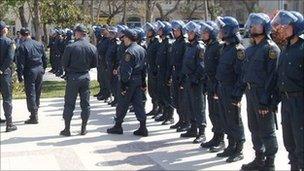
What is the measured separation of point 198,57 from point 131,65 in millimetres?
1301

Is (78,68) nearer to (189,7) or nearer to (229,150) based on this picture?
(229,150)

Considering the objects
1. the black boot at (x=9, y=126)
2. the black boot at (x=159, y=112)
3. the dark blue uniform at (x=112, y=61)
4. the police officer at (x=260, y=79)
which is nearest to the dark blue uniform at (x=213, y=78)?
the police officer at (x=260, y=79)

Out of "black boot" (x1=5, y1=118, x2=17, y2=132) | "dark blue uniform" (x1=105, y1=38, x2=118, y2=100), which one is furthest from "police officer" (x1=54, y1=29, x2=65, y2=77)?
"black boot" (x1=5, y1=118, x2=17, y2=132)

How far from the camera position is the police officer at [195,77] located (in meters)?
9.18

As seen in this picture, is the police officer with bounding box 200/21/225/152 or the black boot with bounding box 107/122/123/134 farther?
the black boot with bounding box 107/122/123/134

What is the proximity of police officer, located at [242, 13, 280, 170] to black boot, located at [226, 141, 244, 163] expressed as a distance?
1.68 ft

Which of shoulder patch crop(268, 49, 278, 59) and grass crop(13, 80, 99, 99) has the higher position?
shoulder patch crop(268, 49, 278, 59)

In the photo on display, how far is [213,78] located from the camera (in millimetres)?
8516

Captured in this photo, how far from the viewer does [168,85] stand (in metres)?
11.2

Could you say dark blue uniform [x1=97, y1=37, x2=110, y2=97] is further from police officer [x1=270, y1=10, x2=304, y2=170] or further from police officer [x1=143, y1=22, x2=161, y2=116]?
police officer [x1=270, y1=10, x2=304, y2=170]

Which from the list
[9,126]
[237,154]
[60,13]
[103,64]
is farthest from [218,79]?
[60,13]

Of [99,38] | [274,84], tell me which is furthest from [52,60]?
[274,84]

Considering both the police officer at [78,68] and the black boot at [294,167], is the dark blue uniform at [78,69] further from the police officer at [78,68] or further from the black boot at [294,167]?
the black boot at [294,167]

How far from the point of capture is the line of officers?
6.53 m
